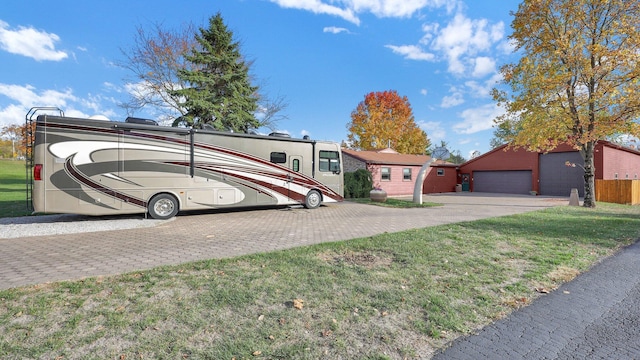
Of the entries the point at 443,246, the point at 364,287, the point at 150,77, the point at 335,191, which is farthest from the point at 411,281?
the point at 150,77

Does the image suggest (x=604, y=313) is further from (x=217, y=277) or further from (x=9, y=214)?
(x=9, y=214)

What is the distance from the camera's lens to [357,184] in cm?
2011

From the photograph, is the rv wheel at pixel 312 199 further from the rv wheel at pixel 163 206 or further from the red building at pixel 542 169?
the red building at pixel 542 169

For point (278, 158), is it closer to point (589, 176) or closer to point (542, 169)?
point (589, 176)

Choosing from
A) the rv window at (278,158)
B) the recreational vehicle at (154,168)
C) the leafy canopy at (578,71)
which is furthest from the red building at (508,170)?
the recreational vehicle at (154,168)

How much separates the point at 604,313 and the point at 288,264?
384 cm

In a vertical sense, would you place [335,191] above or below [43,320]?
above

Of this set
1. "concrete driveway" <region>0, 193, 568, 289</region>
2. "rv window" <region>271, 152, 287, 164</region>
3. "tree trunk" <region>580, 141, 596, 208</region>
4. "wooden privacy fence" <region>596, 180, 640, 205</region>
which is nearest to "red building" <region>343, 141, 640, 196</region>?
"wooden privacy fence" <region>596, 180, 640, 205</region>

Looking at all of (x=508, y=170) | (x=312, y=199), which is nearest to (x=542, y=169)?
(x=508, y=170)

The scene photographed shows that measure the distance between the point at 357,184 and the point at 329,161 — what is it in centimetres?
734

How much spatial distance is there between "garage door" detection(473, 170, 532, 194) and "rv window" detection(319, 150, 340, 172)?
68.9 ft

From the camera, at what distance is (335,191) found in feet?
44.0

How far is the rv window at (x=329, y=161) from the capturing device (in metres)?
12.9

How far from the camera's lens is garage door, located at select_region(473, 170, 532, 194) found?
1025 inches
